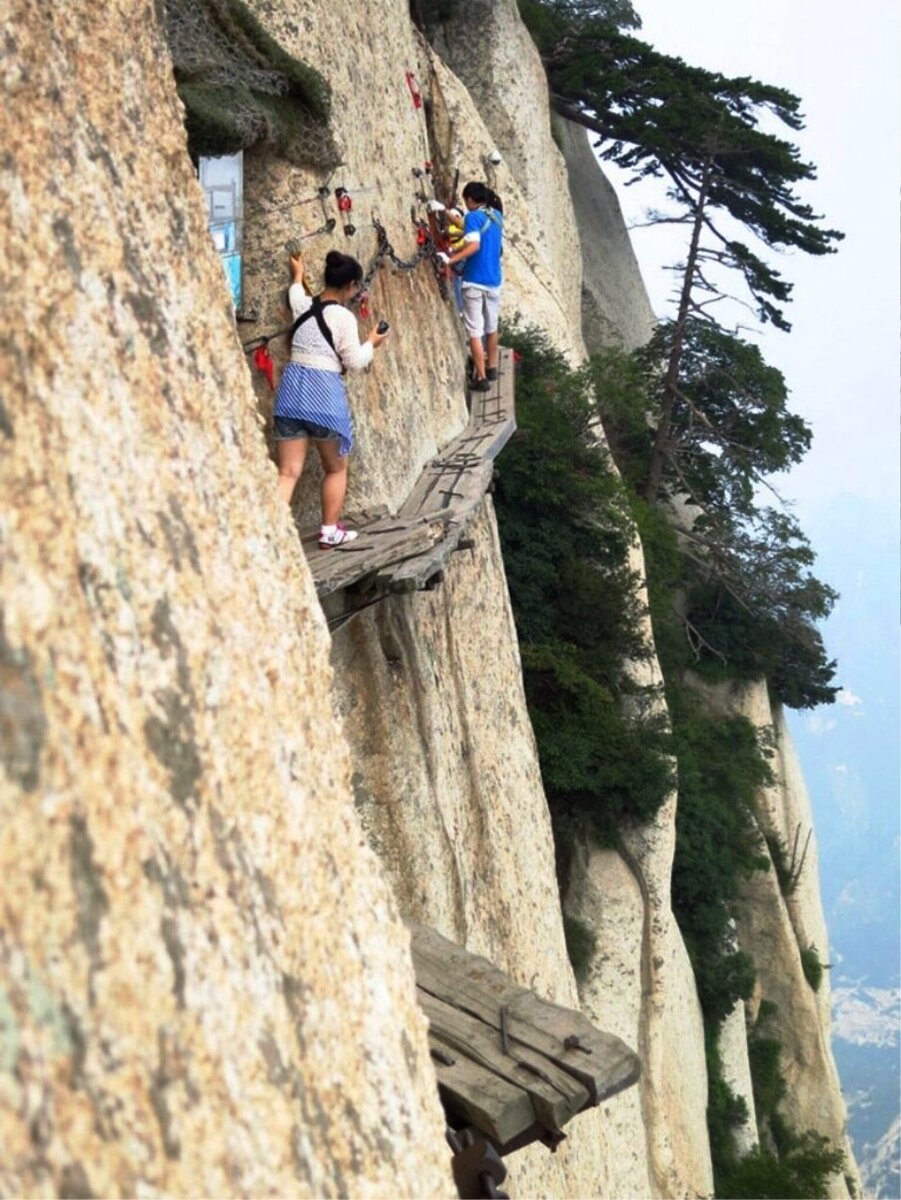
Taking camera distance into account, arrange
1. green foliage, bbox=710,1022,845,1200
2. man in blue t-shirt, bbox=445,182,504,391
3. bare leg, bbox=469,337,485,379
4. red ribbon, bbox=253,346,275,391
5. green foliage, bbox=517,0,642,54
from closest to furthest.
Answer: red ribbon, bbox=253,346,275,391 < man in blue t-shirt, bbox=445,182,504,391 < bare leg, bbox=469,337,485,379 < green foliage, bbox=710,1022,845,1200 < green foliage, bbox=517,0,642,54

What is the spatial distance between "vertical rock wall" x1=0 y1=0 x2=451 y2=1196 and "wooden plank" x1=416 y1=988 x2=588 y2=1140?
131cm

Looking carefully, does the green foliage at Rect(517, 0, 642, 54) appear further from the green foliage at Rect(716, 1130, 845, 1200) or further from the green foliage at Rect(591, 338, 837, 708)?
the green foliage at Rect(716, 1130, 845, 1200)

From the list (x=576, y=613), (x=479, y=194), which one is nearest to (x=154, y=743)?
(x=479, y=194)

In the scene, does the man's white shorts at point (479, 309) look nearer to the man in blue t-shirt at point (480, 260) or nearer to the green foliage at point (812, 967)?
the man in blue t-shirt at point (480, 260)

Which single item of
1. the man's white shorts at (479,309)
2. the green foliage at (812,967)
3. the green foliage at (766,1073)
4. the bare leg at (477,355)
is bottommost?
the green foliage at (766,1073)

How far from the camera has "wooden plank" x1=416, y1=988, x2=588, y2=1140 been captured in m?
5.38

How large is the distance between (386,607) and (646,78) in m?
20.9

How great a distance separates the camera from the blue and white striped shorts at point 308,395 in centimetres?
783

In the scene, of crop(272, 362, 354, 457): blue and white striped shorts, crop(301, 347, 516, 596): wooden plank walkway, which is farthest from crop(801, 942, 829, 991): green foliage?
crop(272, 362, 354, 457): blue and white striped shorts

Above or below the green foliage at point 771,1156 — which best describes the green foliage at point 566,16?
above

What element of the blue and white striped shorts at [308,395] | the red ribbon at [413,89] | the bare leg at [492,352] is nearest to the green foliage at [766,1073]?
the bare leg at [492,352]

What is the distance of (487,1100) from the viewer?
207 inches

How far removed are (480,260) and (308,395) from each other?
A: 5617mm

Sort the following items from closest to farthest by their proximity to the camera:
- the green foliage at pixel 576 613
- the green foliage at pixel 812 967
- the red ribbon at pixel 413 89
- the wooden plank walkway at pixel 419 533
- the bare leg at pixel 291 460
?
the wooden plank walkway at pixel 419 533 < the bare leg at pixel 291 460 < the red ribbon at pixel 413 89 < the green foliage at pixel 576 613 < the green foliage at pixel 812 967
